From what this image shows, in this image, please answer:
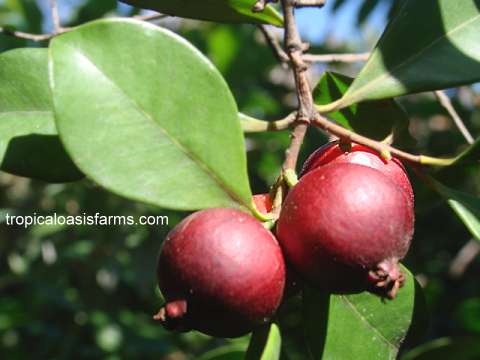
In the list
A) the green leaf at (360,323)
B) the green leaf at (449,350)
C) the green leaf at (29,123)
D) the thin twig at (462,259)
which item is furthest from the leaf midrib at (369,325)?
the thin twig at (462,259)

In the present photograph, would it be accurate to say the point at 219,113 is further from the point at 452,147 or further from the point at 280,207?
the point at 452,147

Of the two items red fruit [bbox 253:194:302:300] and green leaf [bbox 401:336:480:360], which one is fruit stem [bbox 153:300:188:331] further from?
green leaf [bbox 401:336:480:360]

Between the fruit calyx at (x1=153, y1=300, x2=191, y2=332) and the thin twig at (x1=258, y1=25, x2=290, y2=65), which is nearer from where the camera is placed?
the fruit calyx at (x1=153, y1=300, x2=191, y2=332)

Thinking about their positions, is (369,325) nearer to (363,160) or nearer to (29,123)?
(363,160)

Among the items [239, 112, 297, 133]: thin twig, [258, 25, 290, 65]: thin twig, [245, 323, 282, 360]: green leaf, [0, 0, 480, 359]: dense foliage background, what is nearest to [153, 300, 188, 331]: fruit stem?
[245, 323, 282, 360]: green leaf

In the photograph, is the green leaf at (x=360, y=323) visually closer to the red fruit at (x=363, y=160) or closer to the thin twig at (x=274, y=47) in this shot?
the red fruit at (x=363, y=160)

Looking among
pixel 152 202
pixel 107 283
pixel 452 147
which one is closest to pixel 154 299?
pixel 107 283
